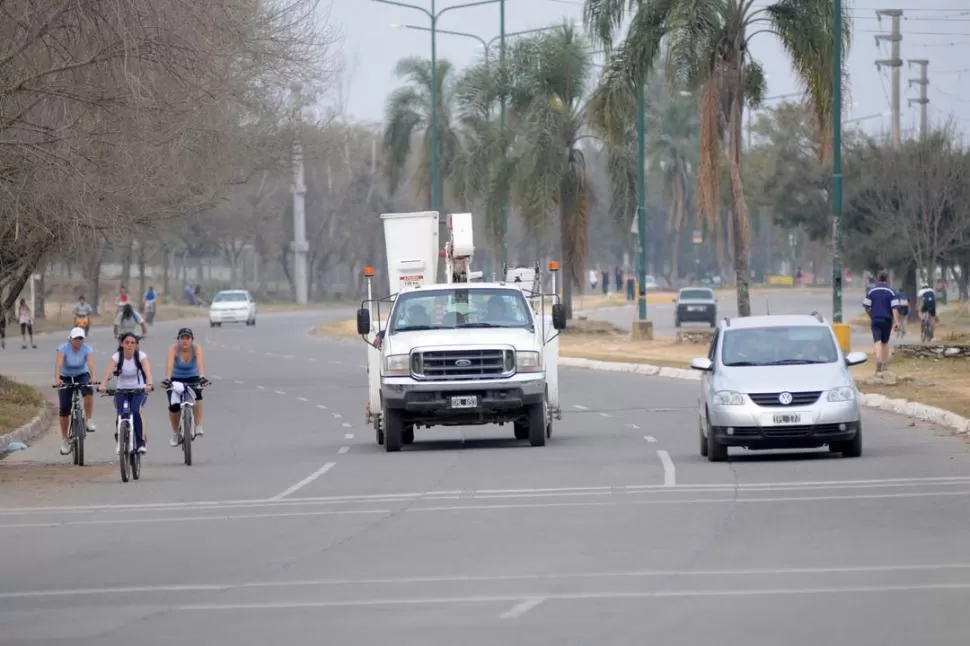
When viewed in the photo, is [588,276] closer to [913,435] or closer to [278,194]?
[278,194]

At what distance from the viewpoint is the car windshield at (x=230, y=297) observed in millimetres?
85000

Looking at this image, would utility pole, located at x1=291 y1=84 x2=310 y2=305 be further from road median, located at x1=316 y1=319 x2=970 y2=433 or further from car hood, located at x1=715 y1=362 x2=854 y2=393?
car hood, located at x1=715 y1=362 x2=854 y2=393

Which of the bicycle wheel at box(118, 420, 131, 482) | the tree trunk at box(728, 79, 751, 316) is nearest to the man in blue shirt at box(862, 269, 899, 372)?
the tree trunk at box(728, 79, 751, 316)

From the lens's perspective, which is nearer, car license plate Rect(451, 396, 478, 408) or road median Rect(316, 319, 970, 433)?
car license plate Rect(451, 396, 478, 408)

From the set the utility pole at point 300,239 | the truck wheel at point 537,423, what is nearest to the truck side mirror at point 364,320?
the truck wheel at point 537,423

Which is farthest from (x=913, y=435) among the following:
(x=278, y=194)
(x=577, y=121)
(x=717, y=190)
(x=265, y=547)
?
(x=278, y=194)

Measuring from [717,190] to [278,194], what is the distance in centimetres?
8450

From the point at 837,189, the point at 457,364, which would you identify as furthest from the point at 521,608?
the point at 837,189

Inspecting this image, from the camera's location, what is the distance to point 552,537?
15.0 m

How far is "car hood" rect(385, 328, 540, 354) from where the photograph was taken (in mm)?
24109

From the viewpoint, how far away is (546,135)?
62250 mm

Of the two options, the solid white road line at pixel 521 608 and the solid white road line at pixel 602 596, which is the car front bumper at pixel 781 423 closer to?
the solid white road line at pixel 602 596

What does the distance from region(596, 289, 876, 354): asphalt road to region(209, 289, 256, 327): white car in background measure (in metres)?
15.8

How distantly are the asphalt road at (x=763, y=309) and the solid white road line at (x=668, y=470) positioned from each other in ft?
115
